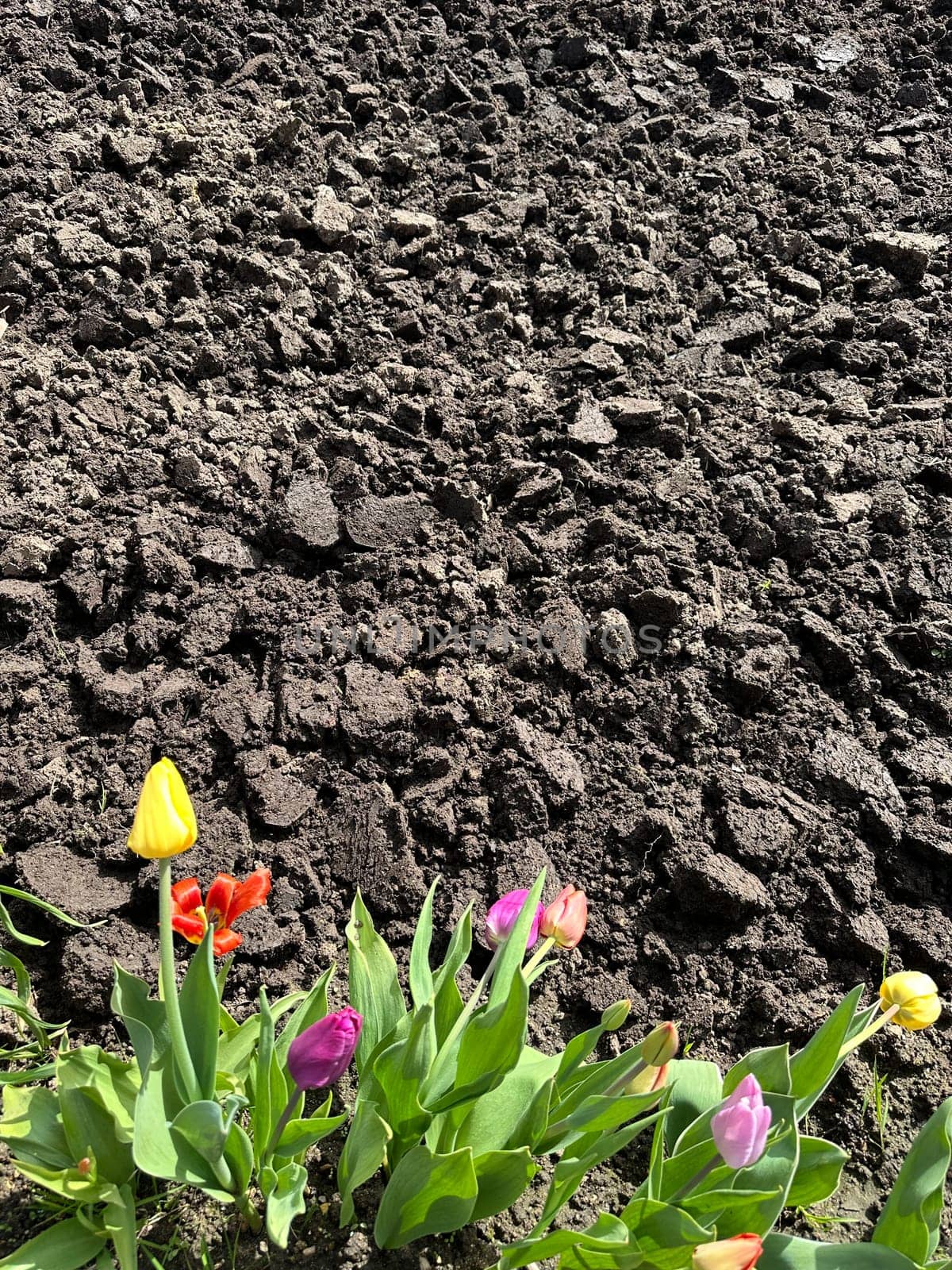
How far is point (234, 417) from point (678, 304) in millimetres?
1294

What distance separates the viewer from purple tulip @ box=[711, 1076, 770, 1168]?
3.87 ft

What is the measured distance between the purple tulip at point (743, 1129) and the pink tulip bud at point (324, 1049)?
17.5 inches

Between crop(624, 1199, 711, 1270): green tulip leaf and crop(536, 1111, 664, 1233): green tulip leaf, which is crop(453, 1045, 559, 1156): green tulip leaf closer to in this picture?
crop(536, 1111, 664, 1233): green tulip leaf

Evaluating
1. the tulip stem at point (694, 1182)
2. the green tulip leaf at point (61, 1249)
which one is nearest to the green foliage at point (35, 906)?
the green tulip leaf at point (61, 1249)

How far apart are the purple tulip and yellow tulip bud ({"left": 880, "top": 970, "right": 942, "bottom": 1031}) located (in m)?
0.34

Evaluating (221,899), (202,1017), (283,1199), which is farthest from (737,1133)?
(221,899)

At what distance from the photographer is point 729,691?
7.20 ft

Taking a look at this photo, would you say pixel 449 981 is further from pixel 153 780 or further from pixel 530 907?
pixel 153 780

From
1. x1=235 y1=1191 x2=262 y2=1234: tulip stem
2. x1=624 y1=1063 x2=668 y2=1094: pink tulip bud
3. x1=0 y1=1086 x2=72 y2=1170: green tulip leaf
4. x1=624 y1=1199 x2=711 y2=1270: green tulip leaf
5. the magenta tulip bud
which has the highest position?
the magenta tulip bud

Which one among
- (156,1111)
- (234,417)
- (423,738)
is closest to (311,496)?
(234,417)

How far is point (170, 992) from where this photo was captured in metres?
1.29

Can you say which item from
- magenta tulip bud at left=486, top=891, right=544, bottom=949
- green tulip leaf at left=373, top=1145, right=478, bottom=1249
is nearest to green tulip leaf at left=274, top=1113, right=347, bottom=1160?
green tulip leaf at left=373, top=1145, right=478, bottom=1249

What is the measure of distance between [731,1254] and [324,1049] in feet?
1.68

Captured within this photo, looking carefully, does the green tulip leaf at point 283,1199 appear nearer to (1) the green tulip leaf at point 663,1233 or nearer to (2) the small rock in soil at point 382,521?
(1) the green tulip leaf at point 663,1233
